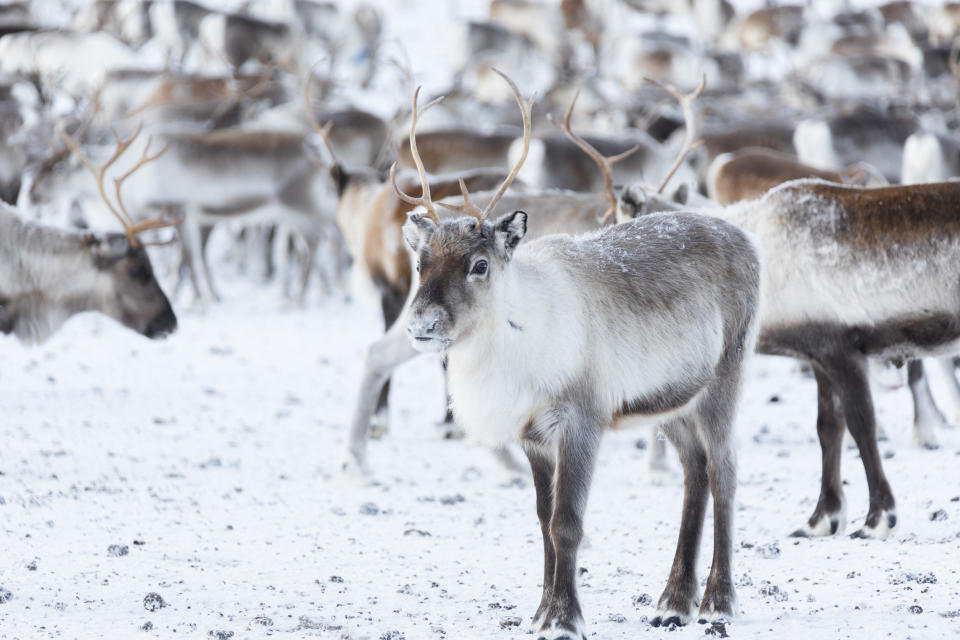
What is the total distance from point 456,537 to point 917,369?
101 inches

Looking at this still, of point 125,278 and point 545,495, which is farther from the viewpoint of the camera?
point 125,278

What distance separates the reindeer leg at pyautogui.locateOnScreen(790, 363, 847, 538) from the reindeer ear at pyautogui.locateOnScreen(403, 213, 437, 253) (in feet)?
6.11

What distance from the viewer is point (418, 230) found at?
329cm

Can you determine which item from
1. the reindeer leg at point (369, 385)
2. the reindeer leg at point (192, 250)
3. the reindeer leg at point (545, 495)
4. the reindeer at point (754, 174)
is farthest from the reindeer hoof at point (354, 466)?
the reindeer leg at point (192, 250)

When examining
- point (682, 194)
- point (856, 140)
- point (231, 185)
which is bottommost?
point (231, 185)

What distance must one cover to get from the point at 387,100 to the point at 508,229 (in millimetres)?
17969

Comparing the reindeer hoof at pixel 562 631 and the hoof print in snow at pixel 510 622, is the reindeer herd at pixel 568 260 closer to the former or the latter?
the reindeer hoof at pixel 562 631

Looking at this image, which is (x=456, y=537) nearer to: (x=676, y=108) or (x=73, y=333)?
(x=73, y=333)

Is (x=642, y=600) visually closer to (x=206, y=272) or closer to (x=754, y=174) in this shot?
(x=754, y=174)

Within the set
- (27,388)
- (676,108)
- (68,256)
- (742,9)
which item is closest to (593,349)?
(68,256)

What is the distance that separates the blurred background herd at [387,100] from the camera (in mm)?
10094

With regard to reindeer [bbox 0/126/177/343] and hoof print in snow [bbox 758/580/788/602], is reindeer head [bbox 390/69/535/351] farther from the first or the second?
reindeer [bbox 0/126/177/343]

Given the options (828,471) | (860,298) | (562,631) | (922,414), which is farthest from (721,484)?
(922,414)

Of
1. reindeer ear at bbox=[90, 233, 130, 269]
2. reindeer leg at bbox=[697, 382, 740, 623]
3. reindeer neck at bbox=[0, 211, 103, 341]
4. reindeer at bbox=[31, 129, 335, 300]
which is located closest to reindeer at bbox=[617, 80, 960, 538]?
reindeer leg at bbox=[697, 382, 740, 623]
